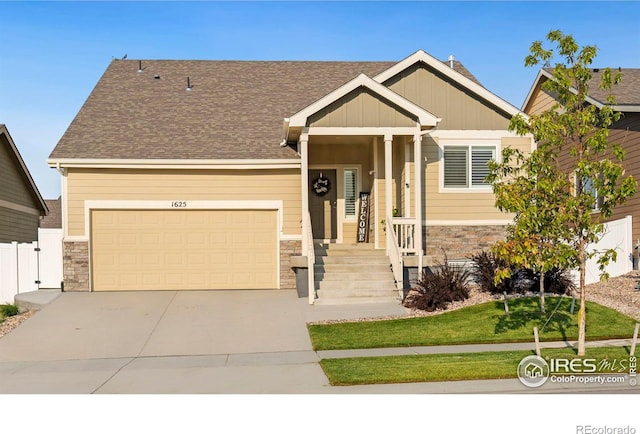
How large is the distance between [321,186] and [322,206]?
0.59 metres

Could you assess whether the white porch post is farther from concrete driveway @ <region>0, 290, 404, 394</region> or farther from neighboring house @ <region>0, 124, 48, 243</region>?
neighboring house @ <region>0, 124, 48, 243</region>

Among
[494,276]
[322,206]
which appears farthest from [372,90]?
[494,276]

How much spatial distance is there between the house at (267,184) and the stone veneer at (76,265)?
26 millimetres

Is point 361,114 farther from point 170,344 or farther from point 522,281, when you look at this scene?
point 170,344

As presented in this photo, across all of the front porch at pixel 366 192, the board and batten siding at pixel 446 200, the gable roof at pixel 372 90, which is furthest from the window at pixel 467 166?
the gable roof at pixel 372 90

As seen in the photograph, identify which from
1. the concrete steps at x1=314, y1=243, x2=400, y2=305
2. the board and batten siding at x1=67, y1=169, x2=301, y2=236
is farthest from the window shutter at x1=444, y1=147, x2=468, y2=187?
the board and batten siding at x1=67, y1=169, x2=301, y2=236

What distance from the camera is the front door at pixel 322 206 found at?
19578 millimetres

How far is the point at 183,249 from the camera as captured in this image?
1797 cm

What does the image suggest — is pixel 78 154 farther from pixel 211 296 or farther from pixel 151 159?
pixel 211 296

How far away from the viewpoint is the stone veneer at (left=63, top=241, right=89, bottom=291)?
57.8ft

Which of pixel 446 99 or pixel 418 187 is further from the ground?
pixel 446 99

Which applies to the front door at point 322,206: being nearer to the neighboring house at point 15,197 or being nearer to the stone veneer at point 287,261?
the stone veneer at point 287,261

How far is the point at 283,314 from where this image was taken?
1511cm

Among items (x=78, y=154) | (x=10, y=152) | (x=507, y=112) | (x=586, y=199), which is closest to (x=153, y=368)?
(x=586, y=199)
